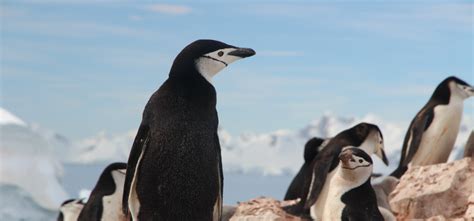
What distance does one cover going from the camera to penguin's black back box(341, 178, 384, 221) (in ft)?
17.8

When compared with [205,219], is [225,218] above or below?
below

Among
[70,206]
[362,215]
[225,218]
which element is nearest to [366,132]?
[225,218]

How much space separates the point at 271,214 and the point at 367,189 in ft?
2.41

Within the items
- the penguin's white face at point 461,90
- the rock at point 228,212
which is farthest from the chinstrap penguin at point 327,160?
the penguin's white face at point 461,90

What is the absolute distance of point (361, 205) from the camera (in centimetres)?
547

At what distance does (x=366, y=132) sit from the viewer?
24.2ft

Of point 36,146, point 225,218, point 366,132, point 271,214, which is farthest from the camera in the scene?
point 36,146

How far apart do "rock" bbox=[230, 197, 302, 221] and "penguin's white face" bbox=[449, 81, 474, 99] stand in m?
3.44

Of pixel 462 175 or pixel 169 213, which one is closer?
pixel 169 213

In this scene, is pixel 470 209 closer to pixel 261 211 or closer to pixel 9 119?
pixel 261 211

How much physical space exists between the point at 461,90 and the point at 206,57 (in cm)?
545

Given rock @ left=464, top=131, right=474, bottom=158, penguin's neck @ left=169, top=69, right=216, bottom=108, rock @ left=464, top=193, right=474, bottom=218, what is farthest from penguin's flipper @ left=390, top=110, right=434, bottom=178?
penguin's neck @ left=169, top=69, right=216, bottom=108

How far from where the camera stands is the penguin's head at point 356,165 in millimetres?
5562

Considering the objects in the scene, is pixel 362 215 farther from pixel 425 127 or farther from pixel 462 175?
pixel 425 127
